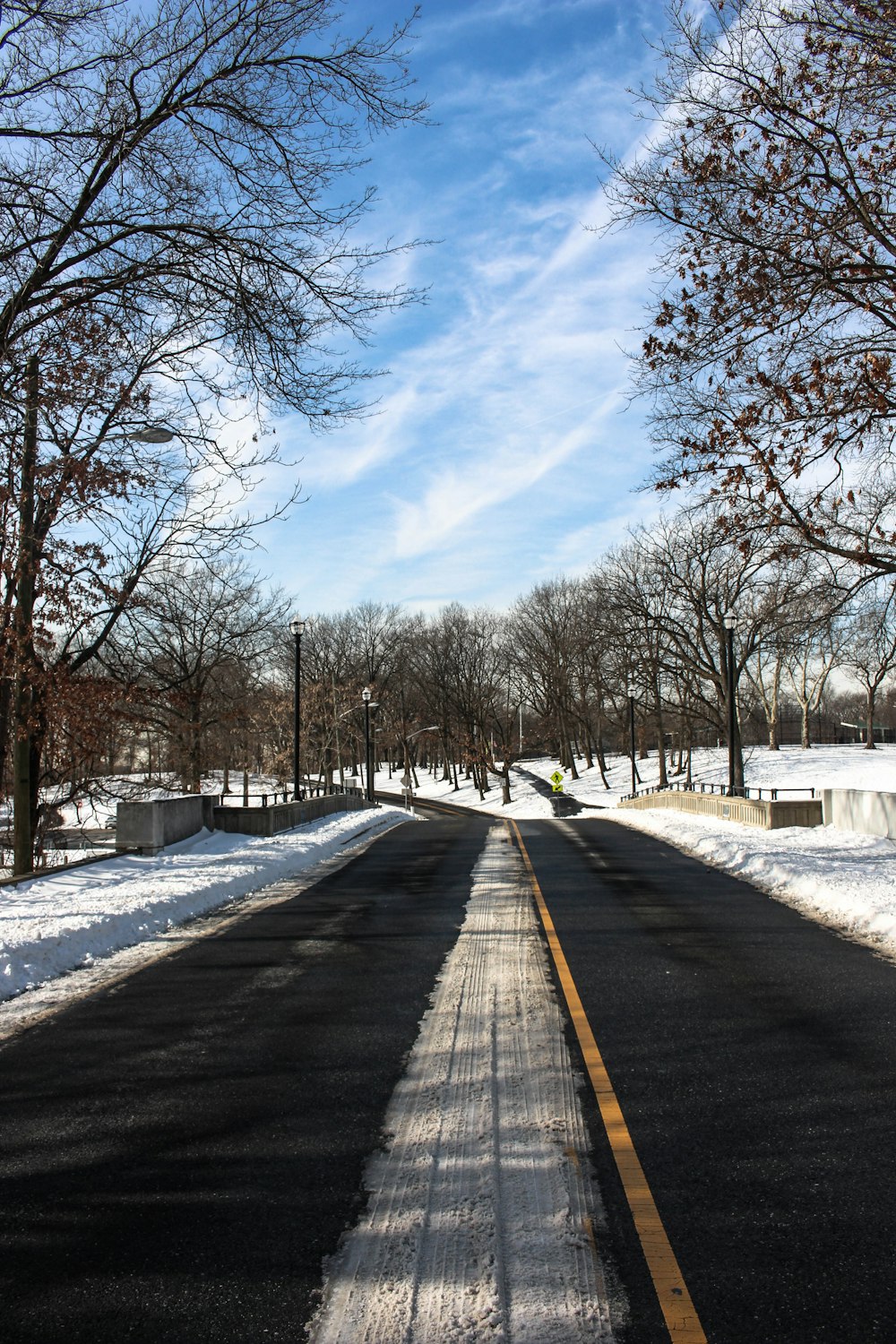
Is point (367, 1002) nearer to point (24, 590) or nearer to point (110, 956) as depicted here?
point (110, 956)

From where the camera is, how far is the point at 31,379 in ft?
36.4

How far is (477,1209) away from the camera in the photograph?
379 cm

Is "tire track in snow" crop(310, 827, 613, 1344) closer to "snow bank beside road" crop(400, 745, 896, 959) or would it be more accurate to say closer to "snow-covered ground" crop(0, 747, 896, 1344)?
"snow-covered ground" crop(0, 747, 896, 1344)

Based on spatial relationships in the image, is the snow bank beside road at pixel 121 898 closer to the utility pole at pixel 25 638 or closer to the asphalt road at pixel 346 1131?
the asphalt road at pixel 346 1131

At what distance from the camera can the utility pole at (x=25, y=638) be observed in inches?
447

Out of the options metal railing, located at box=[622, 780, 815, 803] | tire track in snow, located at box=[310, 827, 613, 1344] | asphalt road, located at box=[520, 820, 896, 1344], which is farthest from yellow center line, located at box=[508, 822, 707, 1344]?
metal railing, located at box=[622, 780, 815, 803]

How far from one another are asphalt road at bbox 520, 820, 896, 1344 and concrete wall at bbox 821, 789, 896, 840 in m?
7.97

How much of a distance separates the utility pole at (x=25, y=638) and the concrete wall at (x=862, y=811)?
1441cm

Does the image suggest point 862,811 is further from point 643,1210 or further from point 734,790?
point 643,1210

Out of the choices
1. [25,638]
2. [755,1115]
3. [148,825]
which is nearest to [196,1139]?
[755,1115]

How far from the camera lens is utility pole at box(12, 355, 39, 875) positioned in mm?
11359

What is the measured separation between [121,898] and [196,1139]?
24.5 feet

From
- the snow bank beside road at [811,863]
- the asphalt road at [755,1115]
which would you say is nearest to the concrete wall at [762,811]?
the snow bank beside road at [811,863]

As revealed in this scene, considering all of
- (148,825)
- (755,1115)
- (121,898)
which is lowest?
(755,1115)
